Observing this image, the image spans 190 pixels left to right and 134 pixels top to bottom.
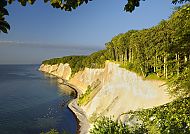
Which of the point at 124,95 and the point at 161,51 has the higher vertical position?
the point at 161,51

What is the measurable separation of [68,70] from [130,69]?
122 metres

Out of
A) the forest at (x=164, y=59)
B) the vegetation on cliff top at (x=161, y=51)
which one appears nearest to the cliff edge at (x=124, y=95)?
the forest at (x=164, y=59)

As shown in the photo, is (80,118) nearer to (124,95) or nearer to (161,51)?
(124,95)

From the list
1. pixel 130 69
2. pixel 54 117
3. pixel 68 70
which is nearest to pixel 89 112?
pixel 54 117

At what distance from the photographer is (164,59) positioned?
5647 cm

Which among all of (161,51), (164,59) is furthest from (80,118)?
(161,51)

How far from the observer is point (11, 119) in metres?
75.4

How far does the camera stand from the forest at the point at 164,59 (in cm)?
1147

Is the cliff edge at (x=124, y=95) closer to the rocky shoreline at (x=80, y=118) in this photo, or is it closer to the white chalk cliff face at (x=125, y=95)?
the white chalk cliff face at (x=125, y=95)

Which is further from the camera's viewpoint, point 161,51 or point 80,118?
point 80,118

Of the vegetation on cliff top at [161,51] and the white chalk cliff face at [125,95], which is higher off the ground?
the vegetation on cliff top at [161,51]

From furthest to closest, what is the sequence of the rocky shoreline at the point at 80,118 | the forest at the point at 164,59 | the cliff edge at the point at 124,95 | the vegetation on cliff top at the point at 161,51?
the rocky shoreline at the point at 80,118, the cliff edge at the point at 124,95, the vegetation on cliff top at the point at 161,51, the forest at the point at 164,59

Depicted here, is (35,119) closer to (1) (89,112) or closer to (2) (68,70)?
(1) (89,112)

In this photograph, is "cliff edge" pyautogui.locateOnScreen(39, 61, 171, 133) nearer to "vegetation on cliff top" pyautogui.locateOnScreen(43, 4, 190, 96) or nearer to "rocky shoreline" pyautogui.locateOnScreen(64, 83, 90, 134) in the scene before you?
"rocky shoreline" pyautogui.locateOnScreen(64, 83, 90, 134)
